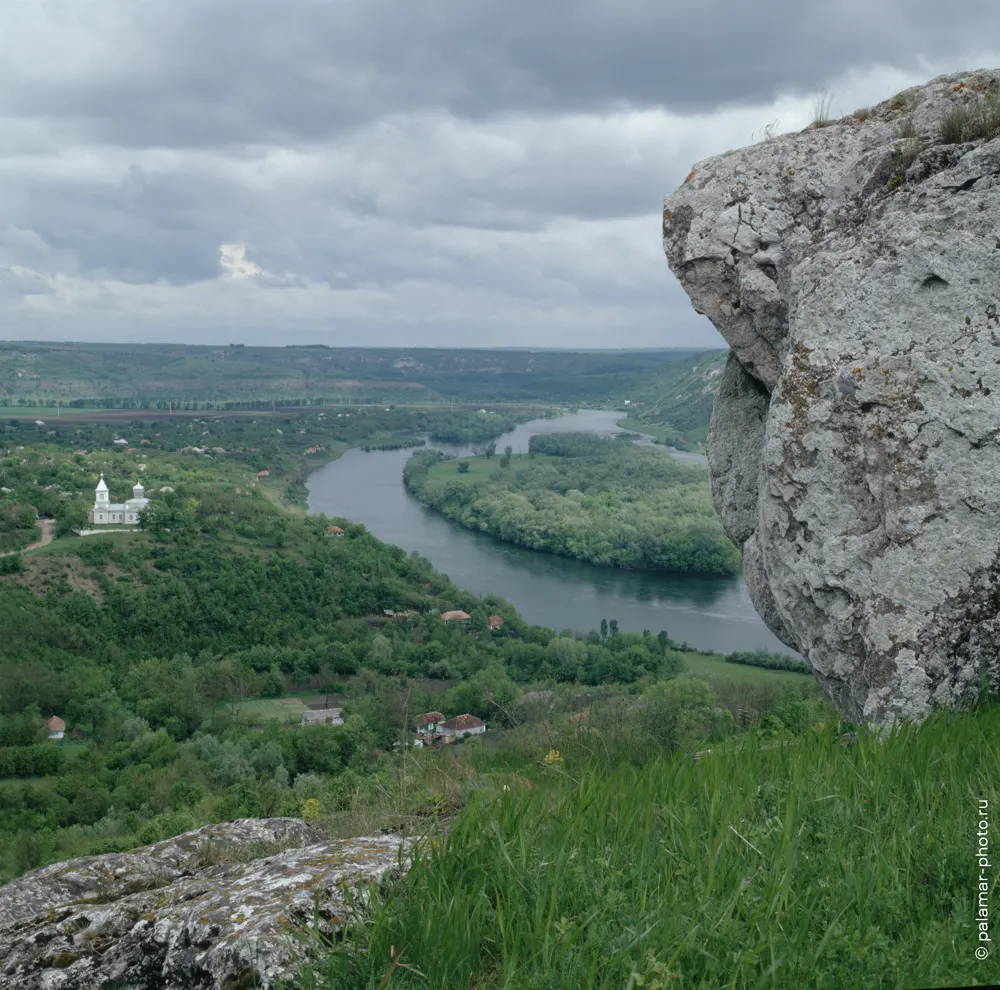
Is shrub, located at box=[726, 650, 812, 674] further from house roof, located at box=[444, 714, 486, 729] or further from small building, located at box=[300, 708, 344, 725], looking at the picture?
house roof, located at box=[444, 714, 486, 729]

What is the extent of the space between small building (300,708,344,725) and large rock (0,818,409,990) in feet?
100

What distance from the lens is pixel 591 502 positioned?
250ft

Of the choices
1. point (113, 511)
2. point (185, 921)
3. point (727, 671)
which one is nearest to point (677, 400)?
point (113, 511)

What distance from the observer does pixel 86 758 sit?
3194cm

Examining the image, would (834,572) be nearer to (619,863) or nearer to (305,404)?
(619,863)

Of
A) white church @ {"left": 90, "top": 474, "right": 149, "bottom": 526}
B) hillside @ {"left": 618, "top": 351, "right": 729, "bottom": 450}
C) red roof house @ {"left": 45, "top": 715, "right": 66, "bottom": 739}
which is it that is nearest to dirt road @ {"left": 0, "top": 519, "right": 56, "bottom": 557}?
white church @ {"left": 90, "top": 474, "right": 149, "bottom": 526}

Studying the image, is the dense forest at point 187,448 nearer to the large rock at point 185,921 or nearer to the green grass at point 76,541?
the green grass at point 76,541

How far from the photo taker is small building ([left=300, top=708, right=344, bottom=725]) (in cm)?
3434

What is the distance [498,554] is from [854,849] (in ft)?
210

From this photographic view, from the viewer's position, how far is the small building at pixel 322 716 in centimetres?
3434

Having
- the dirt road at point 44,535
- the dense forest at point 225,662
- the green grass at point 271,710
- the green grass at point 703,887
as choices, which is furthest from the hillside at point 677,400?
the green grass at point 703,887

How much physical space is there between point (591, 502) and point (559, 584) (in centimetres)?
1945

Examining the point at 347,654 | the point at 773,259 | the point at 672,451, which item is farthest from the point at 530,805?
the point at 672,451

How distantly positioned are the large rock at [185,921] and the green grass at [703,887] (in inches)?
10.1
